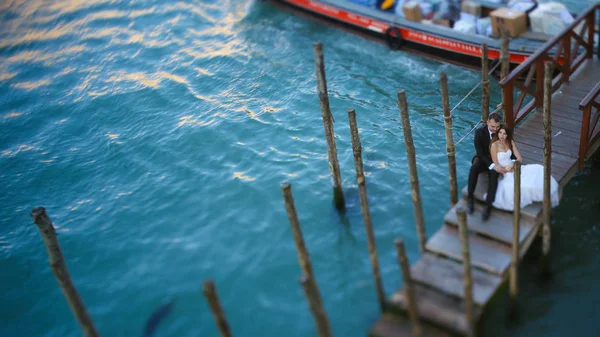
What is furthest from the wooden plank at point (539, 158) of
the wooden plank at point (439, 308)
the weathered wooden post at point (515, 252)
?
the wooden plank at point (439, 308)

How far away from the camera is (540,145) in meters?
11.2

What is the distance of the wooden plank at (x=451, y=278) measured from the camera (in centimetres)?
830

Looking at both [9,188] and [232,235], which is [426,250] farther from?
[9,188]

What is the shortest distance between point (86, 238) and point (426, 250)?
7.37m

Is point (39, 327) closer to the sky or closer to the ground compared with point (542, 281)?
closer to the sky

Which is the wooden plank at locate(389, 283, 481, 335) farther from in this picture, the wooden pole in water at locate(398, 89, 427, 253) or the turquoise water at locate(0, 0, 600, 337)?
the turquoise water at locate(0, 0, 600, 337)

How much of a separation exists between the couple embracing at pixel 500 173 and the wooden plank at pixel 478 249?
501 mm

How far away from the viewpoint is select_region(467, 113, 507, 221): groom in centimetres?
956

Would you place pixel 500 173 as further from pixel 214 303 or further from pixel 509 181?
pixel 214 303

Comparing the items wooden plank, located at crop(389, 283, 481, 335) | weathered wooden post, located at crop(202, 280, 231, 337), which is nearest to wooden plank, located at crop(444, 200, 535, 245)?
wooden plank, located at crop(389, 283, 481, 335)

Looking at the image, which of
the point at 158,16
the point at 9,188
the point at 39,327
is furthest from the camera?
the point at 158,16

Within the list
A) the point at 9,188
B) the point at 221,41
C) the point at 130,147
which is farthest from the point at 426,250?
the point at 221,41

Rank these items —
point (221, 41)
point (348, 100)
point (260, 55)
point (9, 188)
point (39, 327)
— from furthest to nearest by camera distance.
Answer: point (221, 41) < point (260, 55) < point (348, 100) < point (9, 188) < point (39, 327)

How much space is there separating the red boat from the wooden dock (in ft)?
8.78
